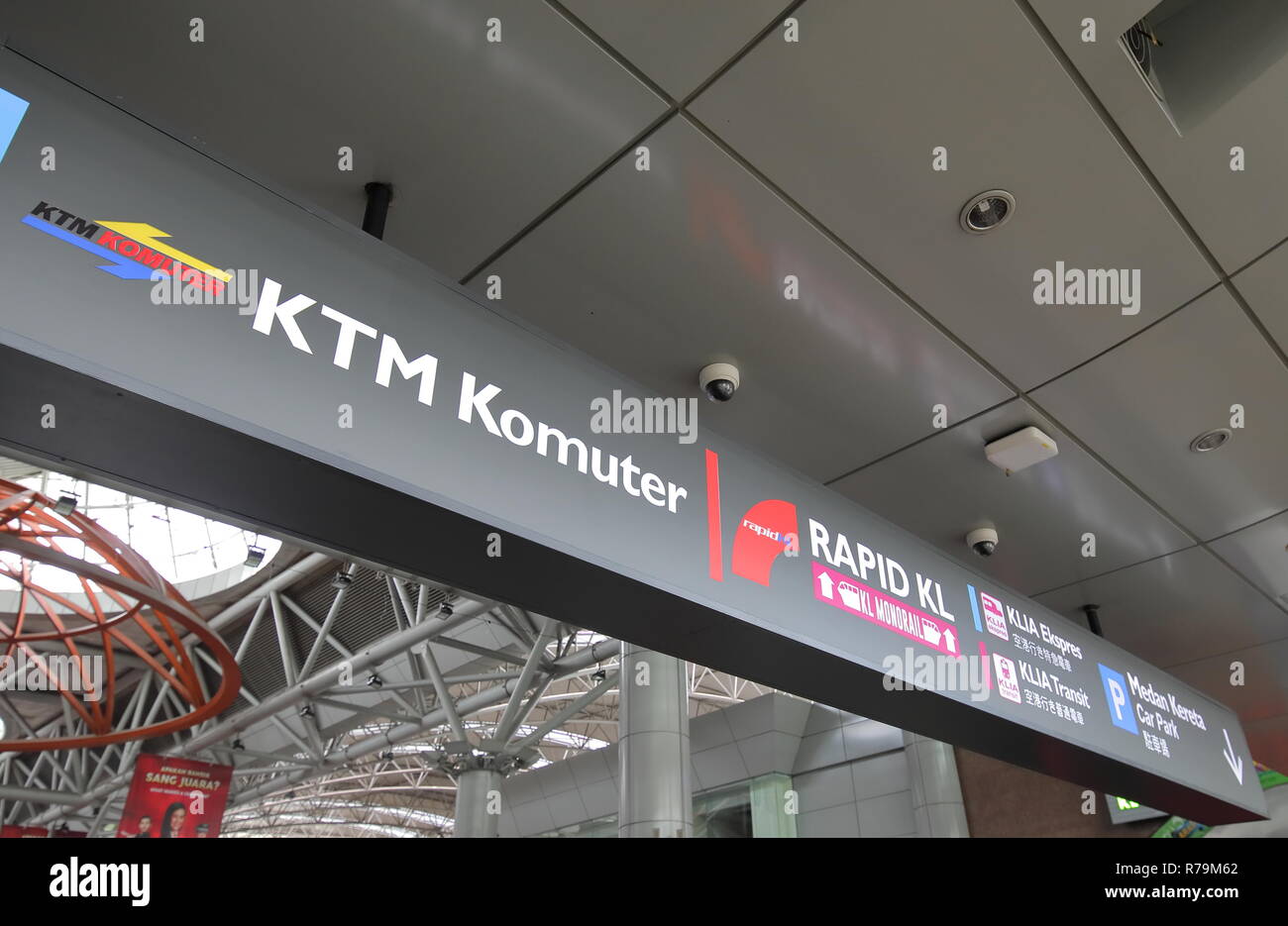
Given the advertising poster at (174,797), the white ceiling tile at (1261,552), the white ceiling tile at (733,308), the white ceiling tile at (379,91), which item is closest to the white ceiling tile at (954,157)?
the white ceiling tile at (733,308)

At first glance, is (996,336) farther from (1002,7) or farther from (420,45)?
(420,45)

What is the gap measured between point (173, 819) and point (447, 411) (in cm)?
1613

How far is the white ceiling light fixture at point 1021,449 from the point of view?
449 centimetres

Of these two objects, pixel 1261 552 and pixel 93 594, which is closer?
pixel 1261 552

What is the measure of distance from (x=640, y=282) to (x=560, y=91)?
0.91 meters

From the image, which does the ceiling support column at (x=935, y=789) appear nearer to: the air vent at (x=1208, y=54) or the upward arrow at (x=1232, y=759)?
the upward arrow at (x=1232, y=759)

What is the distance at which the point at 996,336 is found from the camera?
3998 mm

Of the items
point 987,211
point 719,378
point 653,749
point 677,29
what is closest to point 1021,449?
point 987,211

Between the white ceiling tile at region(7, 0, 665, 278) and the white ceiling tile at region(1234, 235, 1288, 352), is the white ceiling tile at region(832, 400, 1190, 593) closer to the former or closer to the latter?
the white ceiling tile at region(1234, 235, 1288, 352)

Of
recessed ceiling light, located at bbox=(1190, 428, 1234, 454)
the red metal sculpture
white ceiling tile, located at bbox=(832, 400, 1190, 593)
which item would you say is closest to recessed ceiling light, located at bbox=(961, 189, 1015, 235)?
white ceiling tile, located at bbox=(832, 400, 1190, 593)

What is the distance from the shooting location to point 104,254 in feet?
7.23

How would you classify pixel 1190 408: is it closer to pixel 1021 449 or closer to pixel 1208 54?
pixel 1021 449

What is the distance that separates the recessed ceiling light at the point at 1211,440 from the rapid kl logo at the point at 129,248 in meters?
4.61
